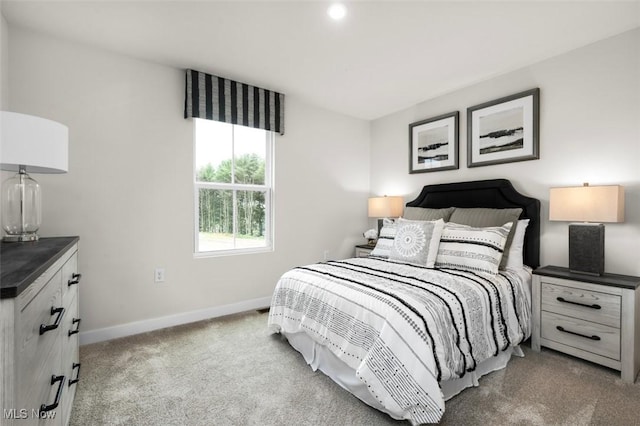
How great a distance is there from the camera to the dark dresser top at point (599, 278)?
2059 mm

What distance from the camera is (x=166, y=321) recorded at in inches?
114

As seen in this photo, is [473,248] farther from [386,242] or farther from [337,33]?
[337,33]

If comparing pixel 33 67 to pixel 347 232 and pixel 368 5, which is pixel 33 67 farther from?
pixel 347 232

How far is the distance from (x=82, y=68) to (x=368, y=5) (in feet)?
7.57

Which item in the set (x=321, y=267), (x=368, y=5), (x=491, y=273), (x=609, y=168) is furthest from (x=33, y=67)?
(x=609, y=168)

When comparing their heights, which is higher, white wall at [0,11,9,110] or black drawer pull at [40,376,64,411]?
white wall at [0,11,9,110]

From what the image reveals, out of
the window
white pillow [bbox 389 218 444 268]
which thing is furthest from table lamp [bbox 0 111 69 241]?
white pillow [bbox 389 218 444 268]

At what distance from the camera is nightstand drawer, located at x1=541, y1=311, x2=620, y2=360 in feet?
6.80

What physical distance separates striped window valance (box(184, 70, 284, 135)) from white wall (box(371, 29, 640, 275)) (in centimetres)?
214

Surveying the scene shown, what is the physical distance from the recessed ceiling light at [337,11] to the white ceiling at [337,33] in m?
0.04

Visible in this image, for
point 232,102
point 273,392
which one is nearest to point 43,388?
point 273,392

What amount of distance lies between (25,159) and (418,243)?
8.60 ft

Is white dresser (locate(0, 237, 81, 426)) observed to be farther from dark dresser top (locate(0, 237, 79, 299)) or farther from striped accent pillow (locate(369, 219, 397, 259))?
striped accent pillow (locate(369, 219, 397, 259))

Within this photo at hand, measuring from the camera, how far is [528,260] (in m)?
2.79
